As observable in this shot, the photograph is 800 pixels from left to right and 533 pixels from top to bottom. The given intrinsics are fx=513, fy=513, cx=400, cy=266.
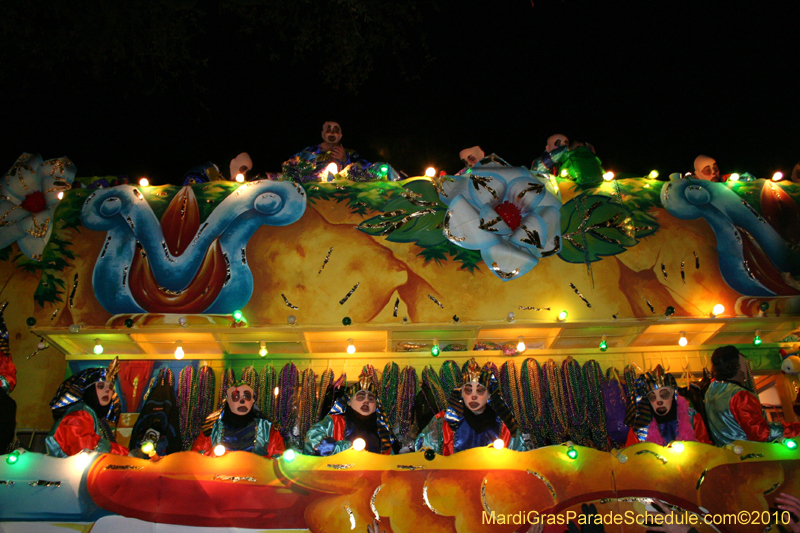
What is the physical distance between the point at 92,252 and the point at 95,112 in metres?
1.71

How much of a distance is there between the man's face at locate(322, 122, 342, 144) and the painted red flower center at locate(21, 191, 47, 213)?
2.57 meters

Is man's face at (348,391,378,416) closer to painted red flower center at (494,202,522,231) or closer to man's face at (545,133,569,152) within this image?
painted red flower center at (494,202,522,231)

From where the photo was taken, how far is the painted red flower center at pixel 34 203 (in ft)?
14.9

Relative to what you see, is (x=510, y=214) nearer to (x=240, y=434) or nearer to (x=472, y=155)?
(x=472, y=155)

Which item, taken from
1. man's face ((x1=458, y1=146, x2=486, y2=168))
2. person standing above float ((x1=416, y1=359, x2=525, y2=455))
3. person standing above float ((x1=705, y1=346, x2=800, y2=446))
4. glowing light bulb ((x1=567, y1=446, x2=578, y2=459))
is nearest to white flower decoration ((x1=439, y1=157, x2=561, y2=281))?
man's face ((x1=458, y1=146, x2=486, y2=168))

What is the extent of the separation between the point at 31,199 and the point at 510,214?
13.7 feet

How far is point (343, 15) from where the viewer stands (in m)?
4.57

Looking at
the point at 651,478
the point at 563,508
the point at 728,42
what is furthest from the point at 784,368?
the point at 728,42

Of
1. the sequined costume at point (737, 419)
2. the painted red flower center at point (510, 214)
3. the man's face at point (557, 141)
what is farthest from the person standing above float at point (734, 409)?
the man's face at point (557, 141)

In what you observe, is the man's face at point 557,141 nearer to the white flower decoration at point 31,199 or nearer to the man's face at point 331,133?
the man's face at point 331,133

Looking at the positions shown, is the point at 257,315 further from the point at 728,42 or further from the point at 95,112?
the point at 728,42

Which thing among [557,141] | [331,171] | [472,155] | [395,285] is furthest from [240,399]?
[557,141]

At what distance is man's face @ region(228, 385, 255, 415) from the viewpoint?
4012 mm

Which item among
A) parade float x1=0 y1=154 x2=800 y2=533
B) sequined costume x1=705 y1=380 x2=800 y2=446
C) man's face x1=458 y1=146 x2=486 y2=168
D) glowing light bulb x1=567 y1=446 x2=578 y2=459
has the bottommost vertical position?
glowing light bulb x1=567 y1=446 x2=578 y2=459
